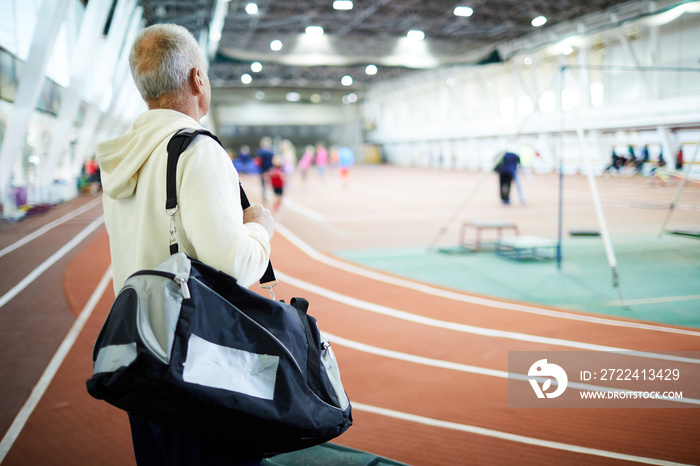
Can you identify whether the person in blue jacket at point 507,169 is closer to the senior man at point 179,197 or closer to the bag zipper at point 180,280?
the senior man at point 179,197

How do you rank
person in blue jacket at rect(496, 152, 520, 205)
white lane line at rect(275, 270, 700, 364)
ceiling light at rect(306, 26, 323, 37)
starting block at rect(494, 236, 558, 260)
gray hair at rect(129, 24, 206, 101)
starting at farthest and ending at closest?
ceiling light at rect(306, 26, 323, 37) < person in blue jacket at rect(496, 152, 520, 205) < starting block at rect(494, 236, 558, 260) < white lane line at rect(275, 270, 700, 364) < gray hair at rect(129, 24, 206, 101)

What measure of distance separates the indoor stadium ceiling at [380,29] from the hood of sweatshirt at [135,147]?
23922mm

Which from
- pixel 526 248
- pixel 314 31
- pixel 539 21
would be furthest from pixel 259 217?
pixel 539 21

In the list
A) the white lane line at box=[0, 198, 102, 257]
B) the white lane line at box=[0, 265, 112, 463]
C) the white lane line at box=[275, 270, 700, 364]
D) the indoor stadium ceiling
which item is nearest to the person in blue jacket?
the white lane line at box=[275, 270, 700, 364]

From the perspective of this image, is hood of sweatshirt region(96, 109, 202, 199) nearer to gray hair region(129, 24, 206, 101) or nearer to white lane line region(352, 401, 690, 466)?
gray hair region(129, 24, 206, 101)

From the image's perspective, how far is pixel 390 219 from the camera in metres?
14.7

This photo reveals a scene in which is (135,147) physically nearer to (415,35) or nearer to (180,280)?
(180,280)

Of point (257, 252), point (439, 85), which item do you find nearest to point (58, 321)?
point (257, 252)

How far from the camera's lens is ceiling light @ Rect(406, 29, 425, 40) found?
98.9 feet

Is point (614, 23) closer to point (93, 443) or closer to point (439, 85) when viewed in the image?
point (439, 85)

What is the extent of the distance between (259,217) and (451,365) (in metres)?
3.65

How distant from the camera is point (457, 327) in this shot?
5.91 meters

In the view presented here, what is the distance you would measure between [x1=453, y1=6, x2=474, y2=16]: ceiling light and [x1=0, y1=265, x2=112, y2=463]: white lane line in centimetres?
2430

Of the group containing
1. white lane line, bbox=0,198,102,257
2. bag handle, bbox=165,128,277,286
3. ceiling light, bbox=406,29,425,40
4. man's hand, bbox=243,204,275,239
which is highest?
Answer: ceiling light, bbox=406,29,425,40
